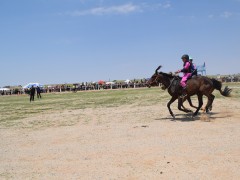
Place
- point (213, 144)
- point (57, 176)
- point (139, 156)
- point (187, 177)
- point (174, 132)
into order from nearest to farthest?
point (187, 177) → point (57, 176) → point (139, 156) → point (213, 144) → point (174, 132)

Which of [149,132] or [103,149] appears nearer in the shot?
[103,149]

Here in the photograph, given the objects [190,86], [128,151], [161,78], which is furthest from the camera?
[161,78]

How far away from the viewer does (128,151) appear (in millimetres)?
9375

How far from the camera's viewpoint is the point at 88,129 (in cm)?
1408

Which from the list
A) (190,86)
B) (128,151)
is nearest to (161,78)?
(190,86)

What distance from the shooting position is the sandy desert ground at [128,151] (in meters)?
7.41

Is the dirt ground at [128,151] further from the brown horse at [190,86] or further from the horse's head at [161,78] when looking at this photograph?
the horse's head at [161,78]

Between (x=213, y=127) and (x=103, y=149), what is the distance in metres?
4.48

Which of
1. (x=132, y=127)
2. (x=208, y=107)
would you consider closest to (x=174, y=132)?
(x=132, y=127)

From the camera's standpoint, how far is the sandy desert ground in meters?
7.41

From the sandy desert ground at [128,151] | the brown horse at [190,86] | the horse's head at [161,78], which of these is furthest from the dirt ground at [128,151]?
the horse's head at [161,78]

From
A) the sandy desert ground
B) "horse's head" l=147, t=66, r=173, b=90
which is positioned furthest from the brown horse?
the sandy desert ground

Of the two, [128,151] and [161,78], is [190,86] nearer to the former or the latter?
[161,78]

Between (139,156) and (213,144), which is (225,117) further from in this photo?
(139,156)
